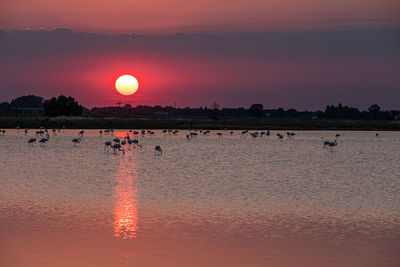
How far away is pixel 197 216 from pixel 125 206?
9.75 feet

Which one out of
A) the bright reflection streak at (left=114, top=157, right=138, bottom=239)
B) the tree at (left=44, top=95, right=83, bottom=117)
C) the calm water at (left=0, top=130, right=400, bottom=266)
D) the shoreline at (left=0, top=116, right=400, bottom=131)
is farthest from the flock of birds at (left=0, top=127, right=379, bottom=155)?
the tree at (left=44, top=95, right=83, bottom=117)

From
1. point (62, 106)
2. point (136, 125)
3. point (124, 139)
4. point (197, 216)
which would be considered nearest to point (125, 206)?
point (197, 216)

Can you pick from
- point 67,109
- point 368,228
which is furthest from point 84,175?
point 67,109

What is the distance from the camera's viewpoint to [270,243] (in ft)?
43.3

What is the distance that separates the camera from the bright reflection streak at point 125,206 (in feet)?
47.8

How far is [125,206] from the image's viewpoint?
1852cm

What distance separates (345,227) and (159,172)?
15721 mm

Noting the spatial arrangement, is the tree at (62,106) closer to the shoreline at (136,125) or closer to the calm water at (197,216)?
the shoreline at (136,125)

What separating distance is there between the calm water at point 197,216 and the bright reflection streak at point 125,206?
0.10 feet

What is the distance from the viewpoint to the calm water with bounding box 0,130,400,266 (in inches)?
473

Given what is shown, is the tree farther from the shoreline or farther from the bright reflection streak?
the bright reflection streak

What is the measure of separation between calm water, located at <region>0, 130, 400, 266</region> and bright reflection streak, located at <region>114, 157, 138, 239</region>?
32mm

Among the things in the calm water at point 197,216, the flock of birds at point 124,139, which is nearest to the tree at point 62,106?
the flock of birds at point 124,139

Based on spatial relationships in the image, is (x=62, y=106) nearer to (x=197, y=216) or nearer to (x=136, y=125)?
(x=136, y=125)
